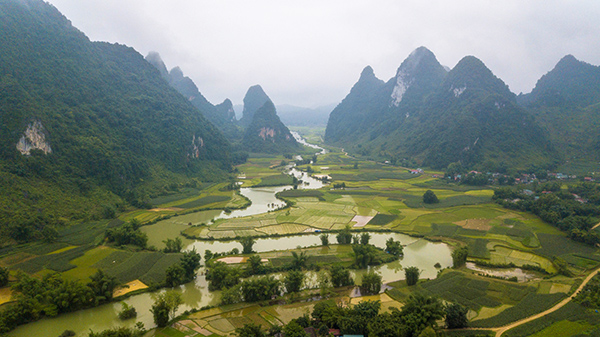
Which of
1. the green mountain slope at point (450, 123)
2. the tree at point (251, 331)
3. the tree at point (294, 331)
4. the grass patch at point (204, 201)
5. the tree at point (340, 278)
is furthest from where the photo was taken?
the green mountain slope at point (450, 123)

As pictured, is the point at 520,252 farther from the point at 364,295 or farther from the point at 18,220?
the point at 18,220

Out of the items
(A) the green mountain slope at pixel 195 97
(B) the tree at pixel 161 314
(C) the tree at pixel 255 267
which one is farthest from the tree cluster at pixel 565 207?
(A) the green mountain slope at pixel 195 97

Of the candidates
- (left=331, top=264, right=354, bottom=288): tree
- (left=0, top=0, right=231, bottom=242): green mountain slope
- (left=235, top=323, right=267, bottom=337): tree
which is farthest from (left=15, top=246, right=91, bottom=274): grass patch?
(left=331, top=264, right=354, bottom=288): tree

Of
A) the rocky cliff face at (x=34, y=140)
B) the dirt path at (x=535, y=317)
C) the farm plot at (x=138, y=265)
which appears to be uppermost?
the rocky cliff face at (x=34, y=140)

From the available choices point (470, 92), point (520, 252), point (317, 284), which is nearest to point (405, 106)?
point (470, 92)

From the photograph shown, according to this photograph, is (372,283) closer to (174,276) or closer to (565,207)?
(174,276)

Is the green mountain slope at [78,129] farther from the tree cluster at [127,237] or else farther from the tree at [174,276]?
the tree at [174,276]

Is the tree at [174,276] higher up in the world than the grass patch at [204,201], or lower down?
lower down

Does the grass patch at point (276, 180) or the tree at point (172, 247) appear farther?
the grass patch at point (276, 180)
